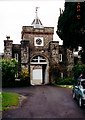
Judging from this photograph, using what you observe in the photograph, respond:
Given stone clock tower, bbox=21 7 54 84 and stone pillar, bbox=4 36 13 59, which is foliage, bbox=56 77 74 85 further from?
stone pillar, bbox=4 36 13 59

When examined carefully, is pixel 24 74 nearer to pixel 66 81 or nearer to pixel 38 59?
pixel 38 59

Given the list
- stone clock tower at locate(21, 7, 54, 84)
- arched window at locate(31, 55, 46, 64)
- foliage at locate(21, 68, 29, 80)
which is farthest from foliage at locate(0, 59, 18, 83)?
arched window at locate(31, 55, 46, 64)

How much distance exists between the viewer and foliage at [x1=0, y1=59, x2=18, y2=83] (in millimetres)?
45812

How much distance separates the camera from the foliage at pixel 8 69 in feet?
150

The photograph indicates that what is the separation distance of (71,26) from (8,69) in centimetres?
2176

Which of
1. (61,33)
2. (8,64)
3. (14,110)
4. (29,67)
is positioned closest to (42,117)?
(14,110)

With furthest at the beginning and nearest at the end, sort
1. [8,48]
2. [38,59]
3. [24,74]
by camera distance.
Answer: [38,59]
[8,48]
[24,74]

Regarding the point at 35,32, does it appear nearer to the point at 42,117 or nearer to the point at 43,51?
the point at 43,51

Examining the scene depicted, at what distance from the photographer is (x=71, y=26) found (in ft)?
85.8

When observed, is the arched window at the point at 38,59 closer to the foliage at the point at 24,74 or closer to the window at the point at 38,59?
the window at the point at 38,59

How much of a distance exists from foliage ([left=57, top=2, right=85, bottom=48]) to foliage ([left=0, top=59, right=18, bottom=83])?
1762 cm

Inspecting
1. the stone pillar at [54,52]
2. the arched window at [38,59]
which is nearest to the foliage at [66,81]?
the stone pillar at [54,52]

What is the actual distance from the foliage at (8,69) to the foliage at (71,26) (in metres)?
17.6

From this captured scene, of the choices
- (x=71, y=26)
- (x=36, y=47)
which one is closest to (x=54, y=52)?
(x=36, y=47)
